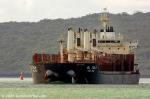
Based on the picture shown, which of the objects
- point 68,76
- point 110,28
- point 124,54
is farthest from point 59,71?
point 110,28

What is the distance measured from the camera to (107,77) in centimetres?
10162

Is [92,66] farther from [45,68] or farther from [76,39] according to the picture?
[76,39]

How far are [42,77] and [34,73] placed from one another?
2321mm

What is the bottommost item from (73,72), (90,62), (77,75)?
(77,75)

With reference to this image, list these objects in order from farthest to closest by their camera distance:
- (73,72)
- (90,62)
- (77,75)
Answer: (90,62), (77,75), (73,72)

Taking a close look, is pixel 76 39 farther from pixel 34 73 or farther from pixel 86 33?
pixel 34 73

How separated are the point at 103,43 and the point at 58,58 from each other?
16.2ft

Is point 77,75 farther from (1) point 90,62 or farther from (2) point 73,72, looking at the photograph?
(1) point 90,62

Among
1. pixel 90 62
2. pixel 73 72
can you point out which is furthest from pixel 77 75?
pixel 90 62

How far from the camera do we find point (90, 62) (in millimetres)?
101688

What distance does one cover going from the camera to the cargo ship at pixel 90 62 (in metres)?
101

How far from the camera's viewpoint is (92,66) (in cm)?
10094

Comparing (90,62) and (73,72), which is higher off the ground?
(90,62)

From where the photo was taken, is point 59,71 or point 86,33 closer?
point 59,71
